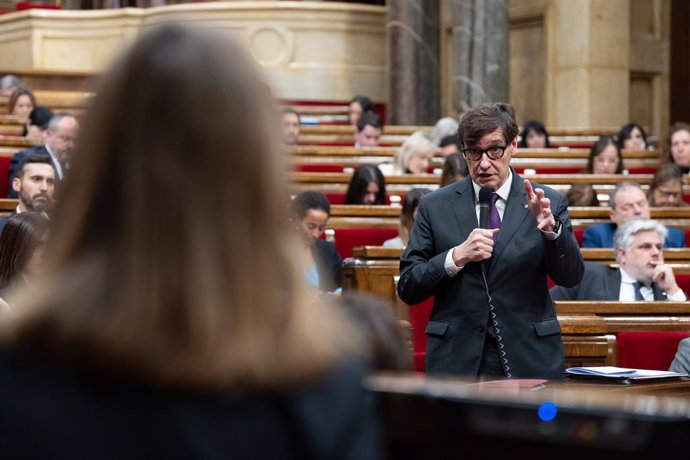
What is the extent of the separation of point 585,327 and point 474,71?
8.24 metres

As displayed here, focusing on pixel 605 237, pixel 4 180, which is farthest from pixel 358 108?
pixel 605 237

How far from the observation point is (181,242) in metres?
1.16

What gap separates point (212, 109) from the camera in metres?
1.18

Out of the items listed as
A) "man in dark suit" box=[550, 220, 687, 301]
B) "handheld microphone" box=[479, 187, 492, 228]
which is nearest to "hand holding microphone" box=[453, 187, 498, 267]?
"handheld microphone" box=[479, 187, 492, 228]

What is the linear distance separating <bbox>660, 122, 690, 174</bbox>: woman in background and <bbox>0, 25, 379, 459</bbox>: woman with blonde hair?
8.30m

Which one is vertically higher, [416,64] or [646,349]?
[416,64]

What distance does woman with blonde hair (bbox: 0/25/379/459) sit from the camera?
113cm

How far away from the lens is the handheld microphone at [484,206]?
3717 mm

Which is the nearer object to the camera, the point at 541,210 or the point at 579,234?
the point at 541,210

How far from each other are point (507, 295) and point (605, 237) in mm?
3492

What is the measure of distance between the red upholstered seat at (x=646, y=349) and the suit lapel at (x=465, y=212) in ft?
3.59

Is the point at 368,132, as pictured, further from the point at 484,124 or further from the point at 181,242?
the point at 181,242

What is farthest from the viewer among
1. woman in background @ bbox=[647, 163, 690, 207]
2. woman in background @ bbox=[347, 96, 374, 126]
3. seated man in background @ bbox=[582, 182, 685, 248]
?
woman in background @ bbox=[347, 96, 374, 126]

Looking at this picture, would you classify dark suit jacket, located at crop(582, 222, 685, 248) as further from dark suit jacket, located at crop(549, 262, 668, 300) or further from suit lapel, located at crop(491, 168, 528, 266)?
suit lapel, located at crop(491, 168, 528, 266)
